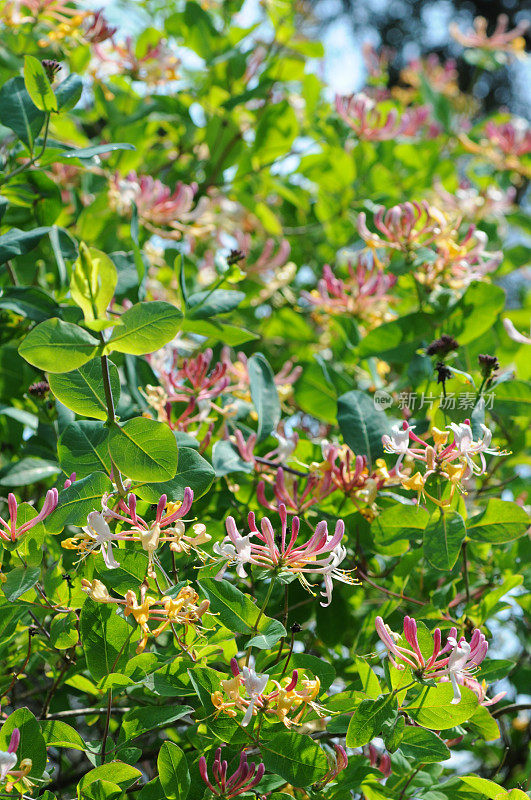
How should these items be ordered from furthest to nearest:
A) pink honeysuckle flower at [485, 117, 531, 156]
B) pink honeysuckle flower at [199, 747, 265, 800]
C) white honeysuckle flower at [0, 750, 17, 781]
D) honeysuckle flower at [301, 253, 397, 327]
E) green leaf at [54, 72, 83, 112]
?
pink honeysuckle flower at [485, 117, 531, 156], honeysuckle flower at [301, 253, 397, 327], green leaf at [54, 72, 83, 112], pink honeysuckle flower at [199, 747, 265, 800], white honeysuckle flower at [0, 750, 17, 781]

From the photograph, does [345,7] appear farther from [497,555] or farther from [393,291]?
[497,555]

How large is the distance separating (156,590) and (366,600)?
0.56m

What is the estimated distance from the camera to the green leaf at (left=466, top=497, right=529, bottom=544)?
1.03 m

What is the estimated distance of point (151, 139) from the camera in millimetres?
1897

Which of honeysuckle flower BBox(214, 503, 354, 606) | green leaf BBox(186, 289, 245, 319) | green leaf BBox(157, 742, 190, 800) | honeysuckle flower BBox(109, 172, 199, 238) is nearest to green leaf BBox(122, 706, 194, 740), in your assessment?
green leaf BBox(157, 742, 190, 800)

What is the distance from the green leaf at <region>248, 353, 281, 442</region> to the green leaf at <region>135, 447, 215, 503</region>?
272 mm

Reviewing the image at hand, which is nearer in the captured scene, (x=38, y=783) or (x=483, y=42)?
(x=38, y=783)

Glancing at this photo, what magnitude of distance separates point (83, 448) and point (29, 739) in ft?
1.05

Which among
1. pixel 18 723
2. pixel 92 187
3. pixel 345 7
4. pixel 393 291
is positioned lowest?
pixel 345 7

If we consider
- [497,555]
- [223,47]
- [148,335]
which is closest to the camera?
[148,335]

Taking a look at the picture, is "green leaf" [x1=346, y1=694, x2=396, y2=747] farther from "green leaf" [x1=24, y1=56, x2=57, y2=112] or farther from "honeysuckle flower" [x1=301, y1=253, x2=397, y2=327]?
"green leaf" [x1=24, y1=56, x2=57, y2=112]

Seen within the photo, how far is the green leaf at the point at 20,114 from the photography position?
1186mm

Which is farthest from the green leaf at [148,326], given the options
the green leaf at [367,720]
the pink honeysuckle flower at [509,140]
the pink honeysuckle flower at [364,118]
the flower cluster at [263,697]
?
the pink honeysuckle flower at [509,140]

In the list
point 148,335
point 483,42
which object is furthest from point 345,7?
point 148,335
